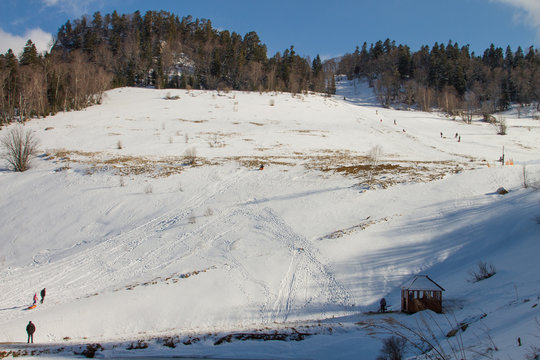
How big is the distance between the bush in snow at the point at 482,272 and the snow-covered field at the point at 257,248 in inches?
15.2

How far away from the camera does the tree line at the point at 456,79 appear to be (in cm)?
7369

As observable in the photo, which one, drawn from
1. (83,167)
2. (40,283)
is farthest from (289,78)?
(40,283)

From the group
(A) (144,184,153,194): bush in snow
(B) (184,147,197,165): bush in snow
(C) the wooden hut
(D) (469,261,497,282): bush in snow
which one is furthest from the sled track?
(D) (469,261,497,282): bush in snow

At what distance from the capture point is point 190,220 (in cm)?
1969

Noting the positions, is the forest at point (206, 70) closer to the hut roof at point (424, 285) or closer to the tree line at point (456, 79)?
the tree line at point (456, 79)

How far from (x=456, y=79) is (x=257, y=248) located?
300 ft

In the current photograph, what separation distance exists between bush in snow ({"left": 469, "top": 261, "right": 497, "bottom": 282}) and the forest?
5771 centimetres

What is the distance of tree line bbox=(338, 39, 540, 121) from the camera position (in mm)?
73688

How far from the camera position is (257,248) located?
16.7 m

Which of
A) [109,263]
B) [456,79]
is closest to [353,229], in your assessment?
[109,263]

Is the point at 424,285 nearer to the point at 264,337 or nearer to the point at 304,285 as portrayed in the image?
the point at 304,285

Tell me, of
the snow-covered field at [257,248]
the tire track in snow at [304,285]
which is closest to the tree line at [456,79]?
the snow-covered field at [257,248]

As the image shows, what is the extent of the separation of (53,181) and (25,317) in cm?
1746

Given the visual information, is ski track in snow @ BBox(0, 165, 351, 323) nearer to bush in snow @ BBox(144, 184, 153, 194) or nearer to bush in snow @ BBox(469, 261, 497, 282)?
bush in snow @ BBox(144, 184, 153, 194)
